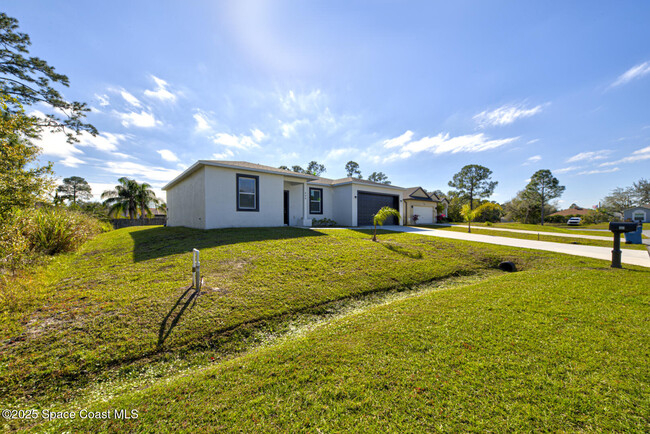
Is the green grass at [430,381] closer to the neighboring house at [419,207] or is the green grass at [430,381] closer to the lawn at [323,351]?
the lawn at [323,351]

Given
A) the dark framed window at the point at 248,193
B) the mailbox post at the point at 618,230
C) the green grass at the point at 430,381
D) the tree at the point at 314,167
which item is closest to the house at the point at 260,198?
the dark framed window at the point at 248,193

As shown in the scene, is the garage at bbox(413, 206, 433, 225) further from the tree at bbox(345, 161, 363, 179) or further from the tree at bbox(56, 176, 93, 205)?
the tree at bbox(56, 176, 93, 205)

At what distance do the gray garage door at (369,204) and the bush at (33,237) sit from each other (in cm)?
1348

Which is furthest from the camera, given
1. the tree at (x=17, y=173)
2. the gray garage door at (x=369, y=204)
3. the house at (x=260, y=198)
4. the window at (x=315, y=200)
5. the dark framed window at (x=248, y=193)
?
the gray garage door at (x=369, y=204)

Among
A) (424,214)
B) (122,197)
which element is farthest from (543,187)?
(122,197)

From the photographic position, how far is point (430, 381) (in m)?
1.93

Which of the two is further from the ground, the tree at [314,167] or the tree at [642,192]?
the tree at [314,167]

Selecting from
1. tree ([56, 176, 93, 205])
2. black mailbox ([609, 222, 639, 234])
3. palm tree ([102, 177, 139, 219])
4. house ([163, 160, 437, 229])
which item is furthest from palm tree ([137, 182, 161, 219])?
black mailbox ([609, 222, 639, 234])

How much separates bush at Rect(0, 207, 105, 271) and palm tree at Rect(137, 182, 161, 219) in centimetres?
1930

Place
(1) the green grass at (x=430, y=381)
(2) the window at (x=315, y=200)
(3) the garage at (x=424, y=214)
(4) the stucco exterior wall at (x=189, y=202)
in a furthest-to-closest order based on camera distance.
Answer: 1. (3) the garage at (x=424, y=214)
2. (2) the window at (x=315, y=200)
3. (4) the stucco exterior wall at (x=189, y=202)
4. (1) the green grass at (x=430, y=381)

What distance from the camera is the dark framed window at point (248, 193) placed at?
35.8 ft

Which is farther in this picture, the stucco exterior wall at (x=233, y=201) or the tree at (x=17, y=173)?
the stucco exterior wall at (x=233, y=201)

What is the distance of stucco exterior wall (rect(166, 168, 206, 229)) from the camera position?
10.6 metres

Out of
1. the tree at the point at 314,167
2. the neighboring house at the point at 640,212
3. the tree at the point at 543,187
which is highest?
the tree at the point at 314,167
